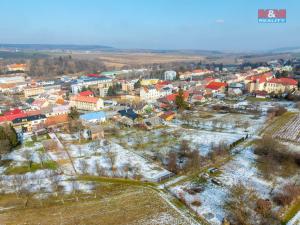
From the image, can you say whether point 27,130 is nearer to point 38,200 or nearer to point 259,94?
point 38,200

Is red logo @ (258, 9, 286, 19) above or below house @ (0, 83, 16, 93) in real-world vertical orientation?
above

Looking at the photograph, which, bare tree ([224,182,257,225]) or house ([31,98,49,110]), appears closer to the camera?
bare tree ([224,182,257,225])

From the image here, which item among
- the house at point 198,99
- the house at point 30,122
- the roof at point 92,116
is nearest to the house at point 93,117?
the roof at point 92,116

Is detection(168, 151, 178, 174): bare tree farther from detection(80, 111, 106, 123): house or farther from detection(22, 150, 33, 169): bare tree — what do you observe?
detection(80, 111, 106, 123): house

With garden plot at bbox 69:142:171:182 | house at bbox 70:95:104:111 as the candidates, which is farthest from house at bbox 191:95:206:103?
garden plot at bbox 69:142:171:182

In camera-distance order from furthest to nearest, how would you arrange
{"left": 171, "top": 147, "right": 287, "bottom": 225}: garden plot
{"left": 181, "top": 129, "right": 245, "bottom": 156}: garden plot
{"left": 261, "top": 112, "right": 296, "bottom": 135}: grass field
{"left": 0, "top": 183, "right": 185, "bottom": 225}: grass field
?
{"left": 261, "top": 112, "right": 296, "bottom": 135}: grass field
{"left": 181, "top": 129, "right": 245, "bottom": 156}: garden plot
{"left": 171, "top": 147, "right": 287, "bottom": 225}: garden plot
{"left": 0, "top": 183, "right": 185, "bottom": 225}: grass field

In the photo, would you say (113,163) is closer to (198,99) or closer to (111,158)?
(111,158)

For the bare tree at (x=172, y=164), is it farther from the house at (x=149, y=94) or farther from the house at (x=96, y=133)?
the house at (x=149, y=94)
